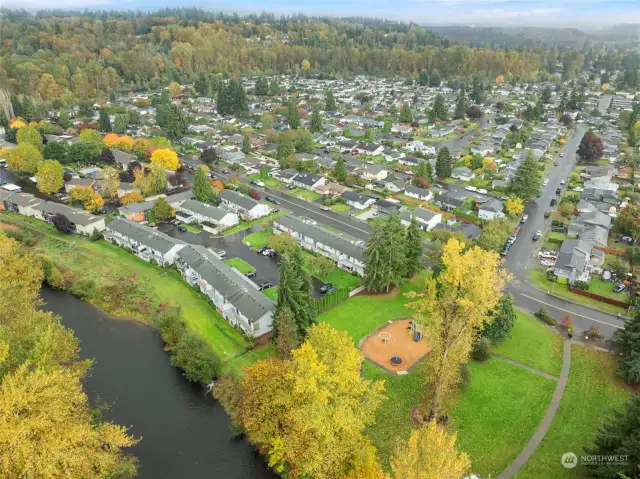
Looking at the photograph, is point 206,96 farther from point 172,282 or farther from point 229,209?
point 172,282

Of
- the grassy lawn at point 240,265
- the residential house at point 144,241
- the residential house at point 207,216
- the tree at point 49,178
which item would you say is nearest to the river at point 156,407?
the residential house at point 144,241

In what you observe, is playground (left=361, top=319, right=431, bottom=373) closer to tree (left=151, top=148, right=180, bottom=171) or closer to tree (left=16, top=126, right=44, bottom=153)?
tree (left=151, top=148, right=180, bottom=171)

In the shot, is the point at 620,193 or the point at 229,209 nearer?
the point at 229,209

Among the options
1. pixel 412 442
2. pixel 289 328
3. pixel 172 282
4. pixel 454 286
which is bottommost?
pixel 172 282

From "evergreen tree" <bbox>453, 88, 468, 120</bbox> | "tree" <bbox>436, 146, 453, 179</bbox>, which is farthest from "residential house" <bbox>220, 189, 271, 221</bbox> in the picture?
"evergreen tree" <bbox>453, 88, 468, 120</bbox>

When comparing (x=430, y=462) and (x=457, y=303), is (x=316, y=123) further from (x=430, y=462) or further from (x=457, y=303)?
(x=430, y=462)

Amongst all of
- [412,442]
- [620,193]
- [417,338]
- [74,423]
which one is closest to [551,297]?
[417,338]
